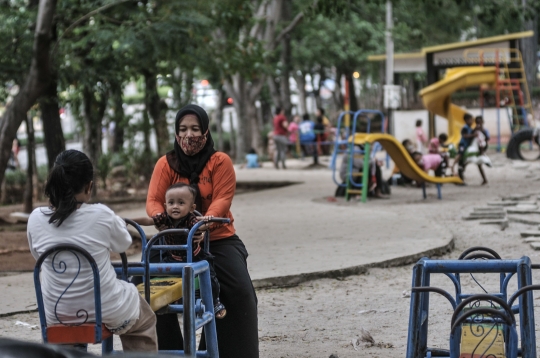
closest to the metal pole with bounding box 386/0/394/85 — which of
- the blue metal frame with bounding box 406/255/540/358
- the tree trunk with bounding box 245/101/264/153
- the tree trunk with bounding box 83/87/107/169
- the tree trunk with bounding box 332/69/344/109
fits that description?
the tree trunk with bounding box 245/101/264/153

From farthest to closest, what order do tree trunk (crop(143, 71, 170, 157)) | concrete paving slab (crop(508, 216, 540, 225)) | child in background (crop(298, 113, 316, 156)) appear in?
1. child in background (crop(298, 113, 316, 156))
2. tree trunk (crop(143, 71, 170, 157))
3. concrete paving slab (crop(508, 216, 540, 225))

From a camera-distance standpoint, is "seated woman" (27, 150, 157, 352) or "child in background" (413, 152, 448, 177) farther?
"child in background" (413, 152, 448, 177)

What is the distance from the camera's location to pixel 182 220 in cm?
489

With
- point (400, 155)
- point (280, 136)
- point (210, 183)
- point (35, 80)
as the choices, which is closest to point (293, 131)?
point (280, 136)

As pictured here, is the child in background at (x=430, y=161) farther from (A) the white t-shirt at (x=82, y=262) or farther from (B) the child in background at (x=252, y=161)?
(A) the white t-shirt at (x=82, y=262)

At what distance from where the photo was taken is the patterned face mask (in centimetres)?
502

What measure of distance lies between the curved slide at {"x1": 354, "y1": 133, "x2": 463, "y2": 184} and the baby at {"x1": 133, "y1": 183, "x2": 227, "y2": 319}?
10535 millimetres

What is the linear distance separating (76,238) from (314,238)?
24.0 ft

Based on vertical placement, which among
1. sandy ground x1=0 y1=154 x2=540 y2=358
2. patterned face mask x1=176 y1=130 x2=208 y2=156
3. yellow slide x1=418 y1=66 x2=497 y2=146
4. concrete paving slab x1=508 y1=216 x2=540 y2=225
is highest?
yellow slide x1=418 y1=66 x2=497 y2=146

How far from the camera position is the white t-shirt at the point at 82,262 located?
4070 mm

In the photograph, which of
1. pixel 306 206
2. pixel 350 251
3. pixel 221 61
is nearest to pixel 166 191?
pixel 350 251

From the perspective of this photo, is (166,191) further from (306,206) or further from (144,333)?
(306,206)

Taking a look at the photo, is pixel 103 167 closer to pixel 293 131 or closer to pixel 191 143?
pixel 293 131

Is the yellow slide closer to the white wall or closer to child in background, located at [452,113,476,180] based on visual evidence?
child in background, located at [452,113,476,180]
